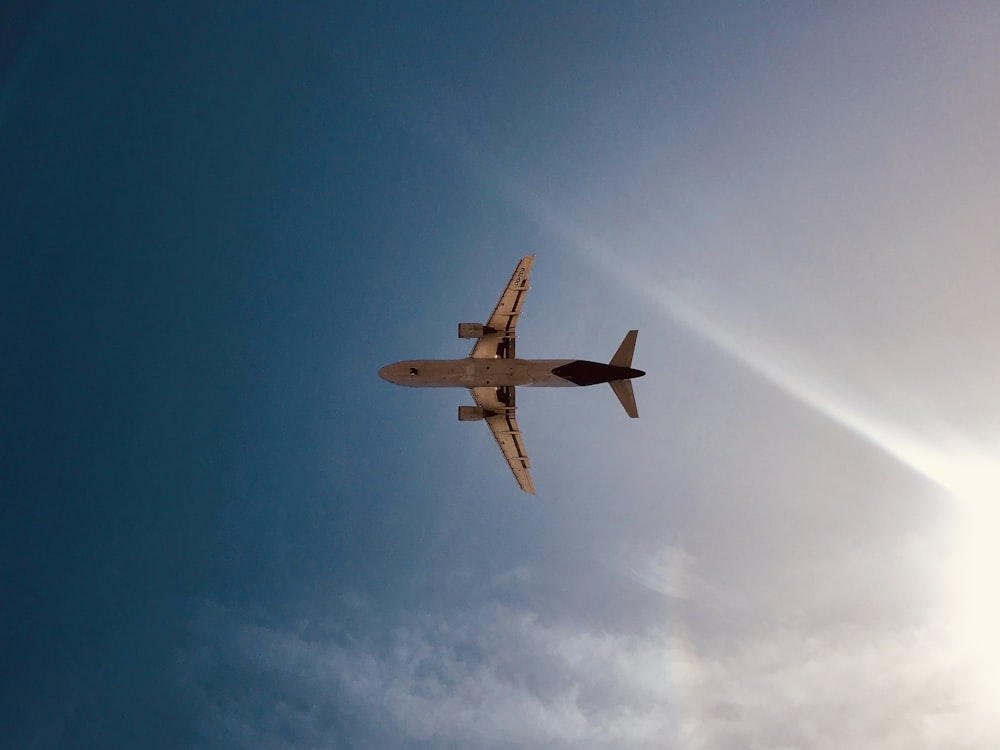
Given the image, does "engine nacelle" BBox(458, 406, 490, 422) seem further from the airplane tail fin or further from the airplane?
Answer: the airplane tail fin

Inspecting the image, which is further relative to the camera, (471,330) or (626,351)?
(471,330)

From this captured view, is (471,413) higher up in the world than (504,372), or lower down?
lower down

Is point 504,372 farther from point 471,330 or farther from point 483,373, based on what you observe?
point 471,330

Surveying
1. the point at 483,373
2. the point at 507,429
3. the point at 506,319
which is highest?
the point at 506,319

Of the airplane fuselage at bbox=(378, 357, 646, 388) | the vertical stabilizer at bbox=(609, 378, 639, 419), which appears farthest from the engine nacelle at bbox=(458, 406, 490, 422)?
the vertical stabilizer at bbox=(609, 378, 639, 419)

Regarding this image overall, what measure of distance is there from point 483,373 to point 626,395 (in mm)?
13600

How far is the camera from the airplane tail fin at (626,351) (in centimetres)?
5828

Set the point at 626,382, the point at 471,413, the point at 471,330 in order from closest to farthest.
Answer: the point at 626,382
the point at 471,330
the point at 471,413

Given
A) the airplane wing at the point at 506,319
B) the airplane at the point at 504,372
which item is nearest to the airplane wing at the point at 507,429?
A: the airplane at the point at 504,372

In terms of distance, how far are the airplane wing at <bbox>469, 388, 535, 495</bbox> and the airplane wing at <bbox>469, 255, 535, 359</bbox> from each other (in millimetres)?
4073

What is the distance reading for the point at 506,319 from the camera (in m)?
60.8

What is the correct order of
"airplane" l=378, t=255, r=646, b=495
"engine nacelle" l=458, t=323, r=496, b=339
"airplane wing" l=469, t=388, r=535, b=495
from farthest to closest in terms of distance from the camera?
"airplane wing" l=469, t=388, r=535, b=495 < "engine nacelle" l=458, t=323, r=496, b=339 < "airplane" l=378, t=255, r=646, b=495

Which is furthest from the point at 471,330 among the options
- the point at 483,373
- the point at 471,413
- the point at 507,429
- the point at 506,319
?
the point at 507,429

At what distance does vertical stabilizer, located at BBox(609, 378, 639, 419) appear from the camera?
57.7 metres
